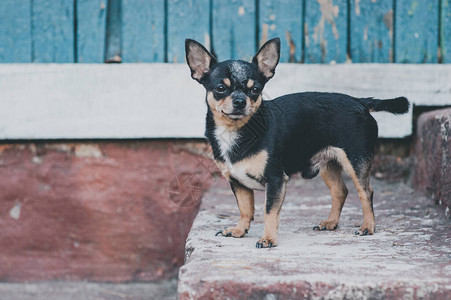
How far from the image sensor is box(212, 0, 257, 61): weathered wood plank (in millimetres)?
3896

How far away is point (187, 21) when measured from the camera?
3893 millimetres

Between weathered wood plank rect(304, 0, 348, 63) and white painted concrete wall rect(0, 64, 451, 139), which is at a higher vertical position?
weathered wood plank rect(304, 0, 348, 63)

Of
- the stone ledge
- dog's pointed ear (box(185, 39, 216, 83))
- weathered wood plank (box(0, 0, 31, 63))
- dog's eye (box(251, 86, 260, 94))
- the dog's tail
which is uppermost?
weathered wood plank (box(0, 0, 31, 63))

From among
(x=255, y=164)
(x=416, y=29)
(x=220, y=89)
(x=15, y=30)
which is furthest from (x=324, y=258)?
(x=15, y=30)

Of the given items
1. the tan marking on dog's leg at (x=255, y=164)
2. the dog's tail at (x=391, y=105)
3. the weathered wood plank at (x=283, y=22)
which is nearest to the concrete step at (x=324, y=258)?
the tan marking on dog's leg at (x=255, y=164)

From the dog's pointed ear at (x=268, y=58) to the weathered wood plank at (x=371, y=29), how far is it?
142 cm

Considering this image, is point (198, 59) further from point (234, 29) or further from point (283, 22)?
point (283, 22)

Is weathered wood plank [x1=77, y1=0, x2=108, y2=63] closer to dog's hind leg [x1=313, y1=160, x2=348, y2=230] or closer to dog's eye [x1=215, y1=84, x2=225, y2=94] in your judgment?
dog's eye [x1=215, y1=84, x2=225, y2=94]

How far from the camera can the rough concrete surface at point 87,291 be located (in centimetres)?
374

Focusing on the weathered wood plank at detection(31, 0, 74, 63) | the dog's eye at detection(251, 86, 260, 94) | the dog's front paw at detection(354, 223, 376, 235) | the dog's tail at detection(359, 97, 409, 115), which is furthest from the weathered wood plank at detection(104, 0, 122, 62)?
the dog's front paw at detection(354, 223, 376, 235)

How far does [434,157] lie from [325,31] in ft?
4.05

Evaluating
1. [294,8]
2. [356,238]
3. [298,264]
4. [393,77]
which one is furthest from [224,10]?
[298,264]

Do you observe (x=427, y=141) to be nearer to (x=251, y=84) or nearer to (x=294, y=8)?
(x=294, y=8)

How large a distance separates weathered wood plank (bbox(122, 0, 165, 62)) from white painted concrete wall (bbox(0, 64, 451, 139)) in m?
0.12
